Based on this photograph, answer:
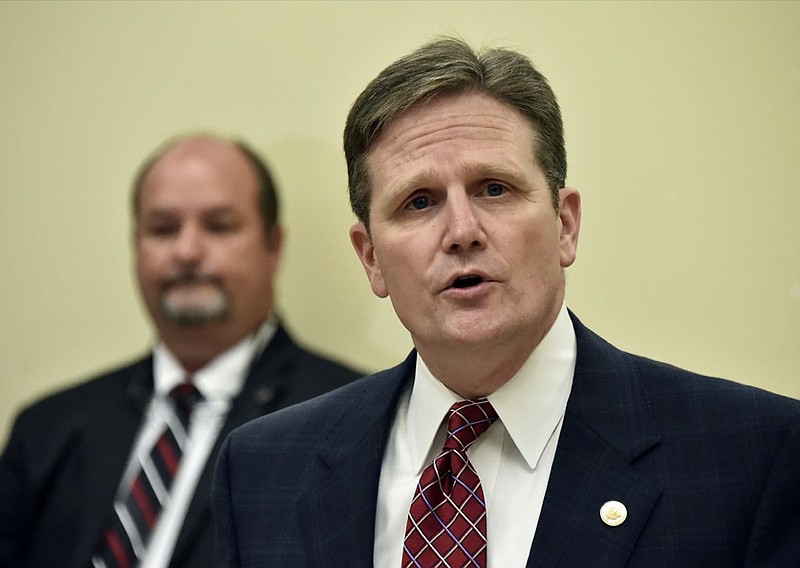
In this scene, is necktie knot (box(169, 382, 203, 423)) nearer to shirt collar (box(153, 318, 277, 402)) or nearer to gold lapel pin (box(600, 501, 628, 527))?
shirt collar (box(153, 318, 277, 402))

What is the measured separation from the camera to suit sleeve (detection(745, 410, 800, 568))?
158cm

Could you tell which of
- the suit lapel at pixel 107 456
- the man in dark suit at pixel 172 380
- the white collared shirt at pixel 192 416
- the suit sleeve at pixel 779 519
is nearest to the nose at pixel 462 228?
the suit sleeve at pixel 779 519

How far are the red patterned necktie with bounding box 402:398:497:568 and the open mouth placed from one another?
21 cm

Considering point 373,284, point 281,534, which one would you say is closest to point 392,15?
point 373,284

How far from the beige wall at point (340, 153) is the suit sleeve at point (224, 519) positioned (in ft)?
3.89

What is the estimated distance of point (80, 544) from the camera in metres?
2.90

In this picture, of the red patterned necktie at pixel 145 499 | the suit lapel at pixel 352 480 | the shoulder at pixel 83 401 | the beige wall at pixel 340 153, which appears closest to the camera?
the suit lapel at pixel 352 480

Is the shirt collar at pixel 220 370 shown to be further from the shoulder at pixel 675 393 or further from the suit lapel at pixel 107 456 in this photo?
the shoulder at pixel 675 393

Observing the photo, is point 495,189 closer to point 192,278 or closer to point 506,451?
point 506,451

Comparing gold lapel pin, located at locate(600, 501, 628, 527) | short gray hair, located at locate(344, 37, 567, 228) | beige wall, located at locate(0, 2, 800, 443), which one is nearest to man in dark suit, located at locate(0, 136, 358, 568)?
beige wall, located at locate(0, 2, 800, 443)

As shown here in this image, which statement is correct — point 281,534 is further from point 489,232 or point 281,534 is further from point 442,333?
point 489,232

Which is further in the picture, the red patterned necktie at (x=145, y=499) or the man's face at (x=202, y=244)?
the man's face at (x=202, y=244)

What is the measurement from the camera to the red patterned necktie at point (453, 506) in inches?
68.1

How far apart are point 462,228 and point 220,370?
150 cm
